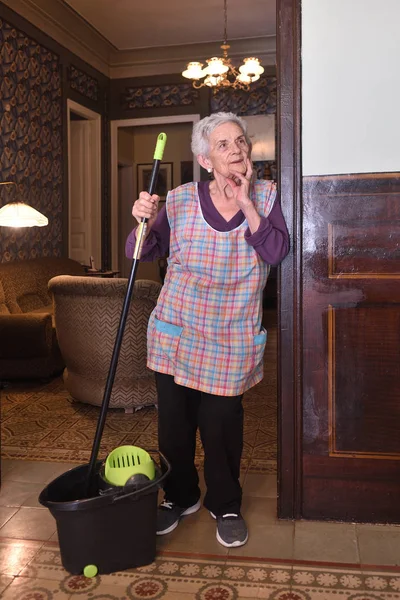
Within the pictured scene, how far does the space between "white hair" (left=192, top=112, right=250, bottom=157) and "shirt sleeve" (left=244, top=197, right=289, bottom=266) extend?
0.29 m

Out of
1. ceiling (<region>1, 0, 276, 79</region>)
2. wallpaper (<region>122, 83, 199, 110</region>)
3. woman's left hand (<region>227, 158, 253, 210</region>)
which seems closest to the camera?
woman's left hand (<region>227, 158, 253, 210</region>)

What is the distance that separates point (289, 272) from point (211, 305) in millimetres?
372

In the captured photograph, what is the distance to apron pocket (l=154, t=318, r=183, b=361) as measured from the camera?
2.30 metres

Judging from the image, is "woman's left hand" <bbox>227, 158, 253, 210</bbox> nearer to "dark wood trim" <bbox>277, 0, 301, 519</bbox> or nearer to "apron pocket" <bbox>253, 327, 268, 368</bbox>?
"dark wood trim" <bbox>277, 0, 301, 519</bbox>

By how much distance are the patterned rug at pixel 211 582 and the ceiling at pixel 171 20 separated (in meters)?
6.04

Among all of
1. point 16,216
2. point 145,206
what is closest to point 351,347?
point 145,206

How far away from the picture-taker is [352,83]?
2318 millimetres

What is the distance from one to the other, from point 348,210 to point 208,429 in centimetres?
96

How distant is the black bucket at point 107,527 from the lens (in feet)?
6.52

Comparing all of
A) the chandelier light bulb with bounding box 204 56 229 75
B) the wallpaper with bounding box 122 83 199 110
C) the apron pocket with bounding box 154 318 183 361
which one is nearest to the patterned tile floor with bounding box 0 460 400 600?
the apron pocket with bounding box 154 318 183 361

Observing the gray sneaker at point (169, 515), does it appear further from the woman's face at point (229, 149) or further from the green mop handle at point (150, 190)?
the woman's face at point (229, 149)

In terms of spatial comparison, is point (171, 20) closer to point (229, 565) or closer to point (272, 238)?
point (272, 238)

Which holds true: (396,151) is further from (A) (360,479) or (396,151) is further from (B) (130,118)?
(B) (130,118)

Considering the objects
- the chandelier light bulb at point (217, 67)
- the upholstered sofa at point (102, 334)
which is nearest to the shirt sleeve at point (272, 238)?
the upholstered sofa at point (102, 334)
